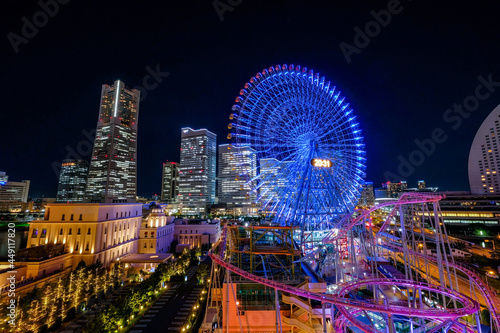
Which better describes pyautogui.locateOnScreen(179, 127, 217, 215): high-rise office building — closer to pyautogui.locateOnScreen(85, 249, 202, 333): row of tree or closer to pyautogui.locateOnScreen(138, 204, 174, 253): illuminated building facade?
pyautogui.locateOnScreen(138, 204, 174, 253): illuminated building facade

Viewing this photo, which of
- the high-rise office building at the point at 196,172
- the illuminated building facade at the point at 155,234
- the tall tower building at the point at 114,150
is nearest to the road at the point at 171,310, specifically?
the illuminated building facade at the point at 155,234

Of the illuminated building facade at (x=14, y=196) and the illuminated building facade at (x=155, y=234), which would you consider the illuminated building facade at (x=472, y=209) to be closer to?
the illuminated building facade at (x=155, y=234)

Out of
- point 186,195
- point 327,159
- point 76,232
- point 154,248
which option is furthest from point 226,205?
point 327,159

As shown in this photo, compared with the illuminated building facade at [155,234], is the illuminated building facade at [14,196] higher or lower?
higher

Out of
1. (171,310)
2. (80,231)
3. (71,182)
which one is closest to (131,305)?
(171,310)

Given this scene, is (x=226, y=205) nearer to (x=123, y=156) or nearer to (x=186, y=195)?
(x=186, y=195)

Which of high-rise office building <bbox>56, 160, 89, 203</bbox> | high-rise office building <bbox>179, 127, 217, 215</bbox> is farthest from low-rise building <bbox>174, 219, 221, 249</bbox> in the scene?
high-rise office building <bbox>56, 160, 89, 203</bbox>

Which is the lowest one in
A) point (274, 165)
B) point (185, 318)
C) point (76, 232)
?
point (185, 318)
